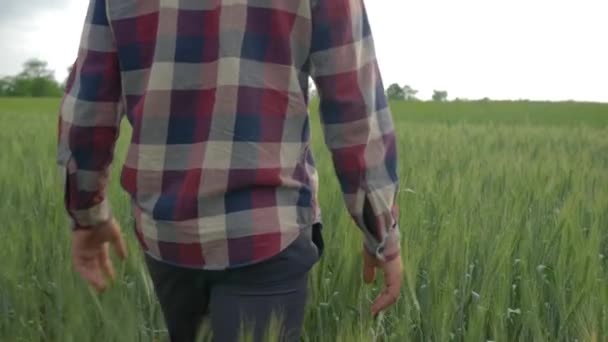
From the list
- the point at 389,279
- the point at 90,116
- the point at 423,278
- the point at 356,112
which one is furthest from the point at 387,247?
the point at 423,278

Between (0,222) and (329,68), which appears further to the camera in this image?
(0,222)

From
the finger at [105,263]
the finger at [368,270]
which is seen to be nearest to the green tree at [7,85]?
the finger at [105,263]

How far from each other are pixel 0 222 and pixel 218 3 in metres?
1.42

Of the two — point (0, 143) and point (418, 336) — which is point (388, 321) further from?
point (0, 143)

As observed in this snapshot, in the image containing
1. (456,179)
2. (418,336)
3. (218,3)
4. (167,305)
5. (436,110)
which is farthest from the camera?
(436,110)

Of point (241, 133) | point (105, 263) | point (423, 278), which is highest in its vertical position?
point (241, 133)

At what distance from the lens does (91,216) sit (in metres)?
1.12

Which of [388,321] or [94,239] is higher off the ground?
[94,239]

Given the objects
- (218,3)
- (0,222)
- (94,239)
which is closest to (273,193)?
(218,3)

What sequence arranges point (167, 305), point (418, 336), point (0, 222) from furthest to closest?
1. point (0, 222)
2. point (418, 336)
3. point (167, 305)

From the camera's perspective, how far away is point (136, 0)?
0.88 metres

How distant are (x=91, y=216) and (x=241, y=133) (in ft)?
1.22

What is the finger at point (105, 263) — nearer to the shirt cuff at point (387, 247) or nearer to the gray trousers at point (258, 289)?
the gray trousers at point (258, 289)

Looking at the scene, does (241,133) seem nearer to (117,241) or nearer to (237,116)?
(237,116)
